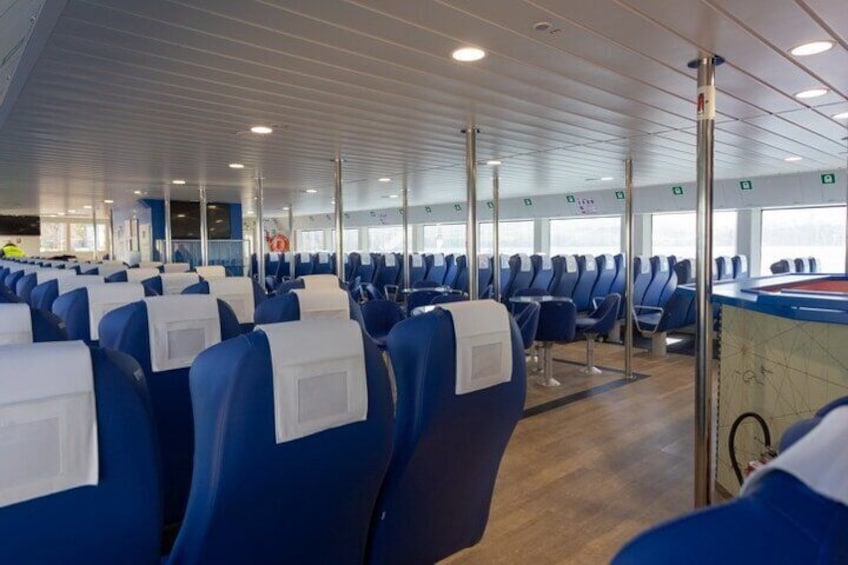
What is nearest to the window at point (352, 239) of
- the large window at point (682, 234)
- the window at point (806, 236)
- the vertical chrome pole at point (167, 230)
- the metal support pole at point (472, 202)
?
the vertical chrome pole at point (167, 230)

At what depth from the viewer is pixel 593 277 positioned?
8.09m

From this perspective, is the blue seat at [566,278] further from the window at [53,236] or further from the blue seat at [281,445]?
the window at [53,236]

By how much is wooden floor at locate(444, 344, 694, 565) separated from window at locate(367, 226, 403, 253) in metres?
12.2

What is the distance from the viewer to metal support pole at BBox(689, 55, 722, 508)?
271cm

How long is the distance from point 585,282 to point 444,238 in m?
7.80

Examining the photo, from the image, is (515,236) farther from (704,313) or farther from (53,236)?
(53,236)

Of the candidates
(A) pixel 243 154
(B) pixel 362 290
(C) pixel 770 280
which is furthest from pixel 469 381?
(B) pixel 362 290

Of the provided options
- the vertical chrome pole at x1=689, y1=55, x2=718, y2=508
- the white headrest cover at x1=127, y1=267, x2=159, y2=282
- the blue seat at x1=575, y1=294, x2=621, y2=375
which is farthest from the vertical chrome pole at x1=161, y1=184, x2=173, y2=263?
the vertical chrome pole at x1=689, y1=55, x2=718, y2=508

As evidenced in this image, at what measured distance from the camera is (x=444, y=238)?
51.1 ft

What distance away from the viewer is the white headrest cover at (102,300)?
2.66 meters

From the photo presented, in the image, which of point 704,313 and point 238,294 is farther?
point 238,294

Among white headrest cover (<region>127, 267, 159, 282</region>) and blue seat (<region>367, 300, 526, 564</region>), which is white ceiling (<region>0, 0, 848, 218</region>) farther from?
blue seat (<region>367, 300, 526, 564</region>)

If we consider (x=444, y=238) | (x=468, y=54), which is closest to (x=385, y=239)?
(x=444, y=238)

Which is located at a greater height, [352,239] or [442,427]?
[352,239]
